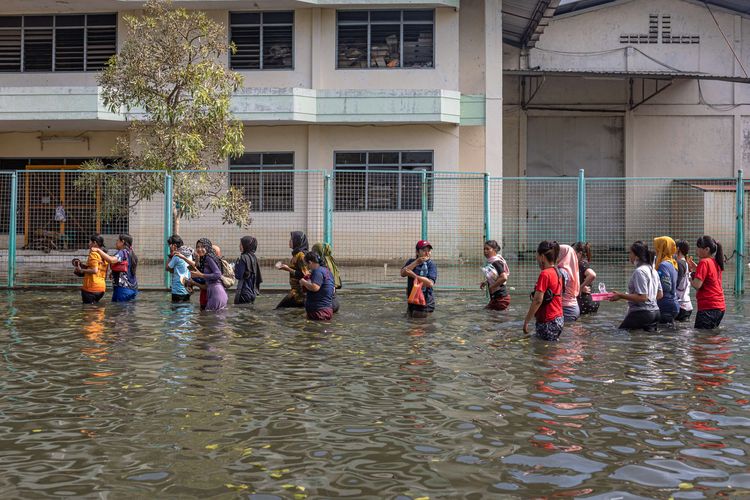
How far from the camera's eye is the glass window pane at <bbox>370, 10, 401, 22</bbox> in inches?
1011

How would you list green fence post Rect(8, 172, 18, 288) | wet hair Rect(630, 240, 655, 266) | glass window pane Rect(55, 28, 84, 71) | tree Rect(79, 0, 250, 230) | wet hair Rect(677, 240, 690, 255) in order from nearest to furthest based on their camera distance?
wet hair Rect(630, 240, 655, 266), wet hair Rect(677, 240, 690, 255), green fence post Rect(8, 172, 18, 288), tree Rect(79, 0, 250, 230), glass window pane Rect(55, 28, 84, 71)

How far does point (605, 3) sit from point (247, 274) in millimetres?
20724

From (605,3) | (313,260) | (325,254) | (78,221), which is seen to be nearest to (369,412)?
(313,260)

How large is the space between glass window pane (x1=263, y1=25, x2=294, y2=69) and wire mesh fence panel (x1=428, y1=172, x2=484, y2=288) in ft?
20.3

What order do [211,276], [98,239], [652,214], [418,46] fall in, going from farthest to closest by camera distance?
[652,214] < [418,46] < [98,239] < [211,276]

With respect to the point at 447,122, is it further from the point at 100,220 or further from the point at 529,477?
Answer: the point at 529,477

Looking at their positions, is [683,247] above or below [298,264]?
above

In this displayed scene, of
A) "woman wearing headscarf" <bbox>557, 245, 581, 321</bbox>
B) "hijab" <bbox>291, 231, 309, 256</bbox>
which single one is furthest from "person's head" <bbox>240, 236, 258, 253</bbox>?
"woman wearing headscarf" <bbox>557, 245, 581, 321</bbox>

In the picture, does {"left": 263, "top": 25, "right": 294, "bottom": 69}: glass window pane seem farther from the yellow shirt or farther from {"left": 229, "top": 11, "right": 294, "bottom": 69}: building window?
the yellow shirt

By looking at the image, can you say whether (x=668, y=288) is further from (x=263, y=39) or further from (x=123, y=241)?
(x=263, y=39)

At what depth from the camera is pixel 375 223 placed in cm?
2172

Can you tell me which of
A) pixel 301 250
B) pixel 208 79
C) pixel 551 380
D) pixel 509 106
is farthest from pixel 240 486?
pixel 509 106

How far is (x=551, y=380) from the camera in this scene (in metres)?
8.66

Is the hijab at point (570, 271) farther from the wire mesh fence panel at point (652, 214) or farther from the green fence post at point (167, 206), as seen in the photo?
the wire mesh fence panel at point (652, 214)
